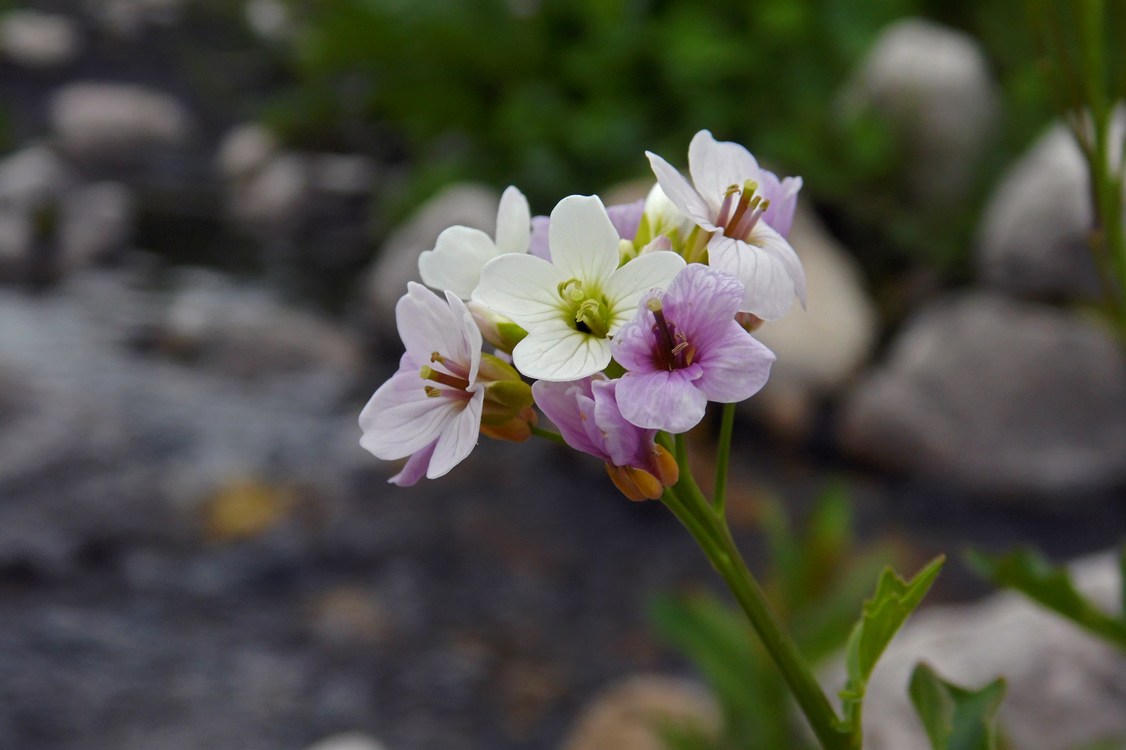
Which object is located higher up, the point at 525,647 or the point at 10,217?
the point at 10,217

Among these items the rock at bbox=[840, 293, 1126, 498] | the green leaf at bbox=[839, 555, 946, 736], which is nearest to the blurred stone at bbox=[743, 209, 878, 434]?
the rock at bbox=[840, 293, 1126, 498]

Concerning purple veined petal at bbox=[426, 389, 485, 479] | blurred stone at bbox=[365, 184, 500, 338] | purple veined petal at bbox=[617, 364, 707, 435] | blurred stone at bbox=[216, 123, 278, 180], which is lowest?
purple veined petal at bbox=[617, 364, 707, 435]

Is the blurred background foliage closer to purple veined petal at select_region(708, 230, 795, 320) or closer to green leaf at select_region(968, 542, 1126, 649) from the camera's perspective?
green leaf at select_region(968, 542, 1126, 649)

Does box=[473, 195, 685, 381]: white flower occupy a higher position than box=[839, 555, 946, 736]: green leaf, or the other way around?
box=[473, 195, 685, 381]: white flower

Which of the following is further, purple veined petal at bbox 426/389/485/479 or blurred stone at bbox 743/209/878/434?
blurred stone at bbox 743/209/878/434

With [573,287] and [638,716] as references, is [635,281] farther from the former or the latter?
[638,716]

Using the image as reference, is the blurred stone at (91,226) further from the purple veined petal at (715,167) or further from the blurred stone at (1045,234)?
the purple veined petal at (715,167)

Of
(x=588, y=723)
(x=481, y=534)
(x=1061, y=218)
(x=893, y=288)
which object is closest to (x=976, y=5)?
(x=893, y=288)

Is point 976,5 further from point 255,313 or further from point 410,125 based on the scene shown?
point 255,313
